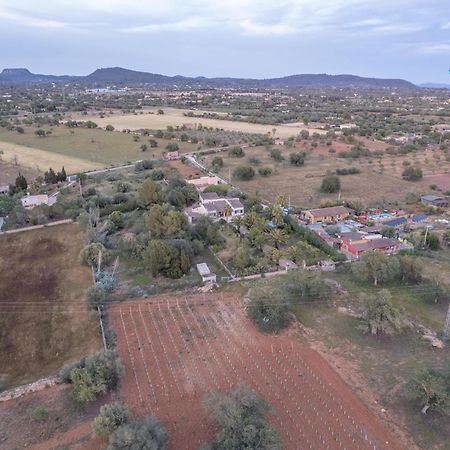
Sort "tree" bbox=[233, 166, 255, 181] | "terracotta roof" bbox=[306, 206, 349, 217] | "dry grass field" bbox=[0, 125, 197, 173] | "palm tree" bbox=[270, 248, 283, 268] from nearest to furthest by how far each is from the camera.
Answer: "palm tree" bbox=[270, 248, 283, 268] < "terracotta roof" bbox=[306, 206, 349, 217] < "tree" bbox=[233, 166, 255, 181] < "dry grass field" bbox=[0, 125, 197, 173]

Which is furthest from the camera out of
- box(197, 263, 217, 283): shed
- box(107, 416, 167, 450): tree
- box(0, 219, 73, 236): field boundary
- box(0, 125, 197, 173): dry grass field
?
box(0, 125, 197, 173): dry grass field

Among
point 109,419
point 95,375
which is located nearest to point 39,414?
point 95,375

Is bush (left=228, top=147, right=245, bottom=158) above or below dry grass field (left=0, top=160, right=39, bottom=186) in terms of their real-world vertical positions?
above

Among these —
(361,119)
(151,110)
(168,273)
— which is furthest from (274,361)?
(151,110)

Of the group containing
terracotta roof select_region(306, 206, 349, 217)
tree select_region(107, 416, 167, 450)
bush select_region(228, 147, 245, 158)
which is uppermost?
bush select_region(228, 147, 245, 158)

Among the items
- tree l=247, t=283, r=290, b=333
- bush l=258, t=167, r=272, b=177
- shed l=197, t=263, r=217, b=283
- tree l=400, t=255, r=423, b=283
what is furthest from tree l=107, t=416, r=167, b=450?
bush l=258, t=167, r=272, b=177

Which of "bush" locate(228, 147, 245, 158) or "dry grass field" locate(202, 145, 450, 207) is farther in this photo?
"bush" locate(228, 147, 245, 158)

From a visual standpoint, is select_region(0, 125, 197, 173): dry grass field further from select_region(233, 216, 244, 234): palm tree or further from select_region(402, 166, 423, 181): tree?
select_region(402, 166, 423, 181): tree

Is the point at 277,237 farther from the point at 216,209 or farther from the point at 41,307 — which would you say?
the point at 41,307

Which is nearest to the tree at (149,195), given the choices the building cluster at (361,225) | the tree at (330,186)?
the building cluster at (361,225)
